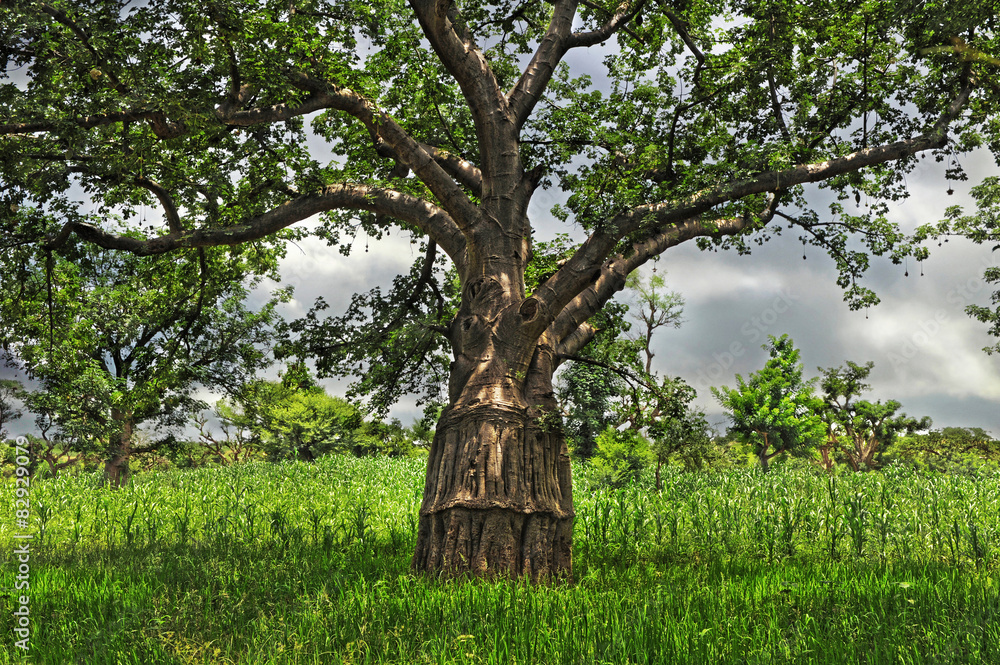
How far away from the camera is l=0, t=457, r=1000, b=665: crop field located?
3928 millimetres

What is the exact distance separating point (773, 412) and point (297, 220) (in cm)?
3097

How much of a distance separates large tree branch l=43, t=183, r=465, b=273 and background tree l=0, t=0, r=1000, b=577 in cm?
3

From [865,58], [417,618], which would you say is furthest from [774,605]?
[865,58]

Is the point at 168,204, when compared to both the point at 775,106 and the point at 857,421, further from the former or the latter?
the point at 857,421

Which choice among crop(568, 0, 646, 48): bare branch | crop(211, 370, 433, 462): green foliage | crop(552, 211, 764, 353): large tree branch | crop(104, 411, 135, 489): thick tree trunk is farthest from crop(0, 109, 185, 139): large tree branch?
crop(211, 370, 433, 462): green foliage

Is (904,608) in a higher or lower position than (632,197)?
lower

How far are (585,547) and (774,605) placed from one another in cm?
342

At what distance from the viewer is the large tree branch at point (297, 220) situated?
26.9 feet

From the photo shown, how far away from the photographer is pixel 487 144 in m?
8.40

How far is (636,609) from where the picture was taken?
180 inches

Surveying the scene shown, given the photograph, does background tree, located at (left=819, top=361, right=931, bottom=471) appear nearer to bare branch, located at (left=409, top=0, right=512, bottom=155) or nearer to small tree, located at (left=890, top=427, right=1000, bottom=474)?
small tree, located at (left=890, top=427, right=1000, bottom=474)

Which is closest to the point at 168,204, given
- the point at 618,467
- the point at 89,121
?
the point at 89,121

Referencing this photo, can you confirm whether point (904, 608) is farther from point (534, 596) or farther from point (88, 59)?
point (88, 59)

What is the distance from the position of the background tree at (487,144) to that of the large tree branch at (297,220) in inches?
1.3
